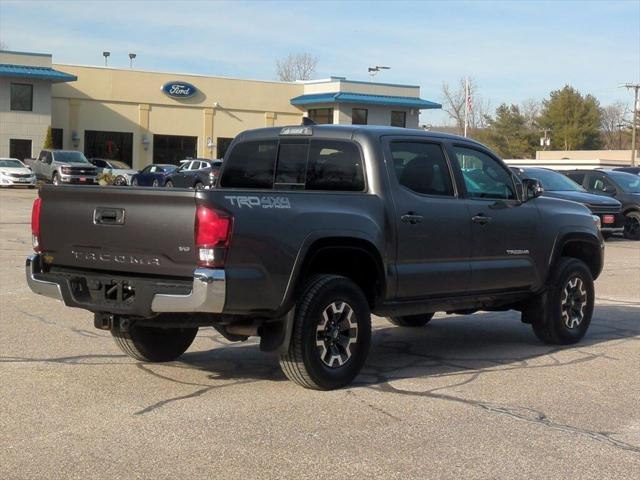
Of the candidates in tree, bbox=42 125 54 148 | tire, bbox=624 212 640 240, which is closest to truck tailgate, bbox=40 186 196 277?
tire, bbox=624 212 640 240

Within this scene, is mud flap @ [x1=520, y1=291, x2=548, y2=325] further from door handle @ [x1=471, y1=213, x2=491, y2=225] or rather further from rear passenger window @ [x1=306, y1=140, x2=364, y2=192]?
rear passenger window @ [x1=306, y1=140, x2=364, y2=192]

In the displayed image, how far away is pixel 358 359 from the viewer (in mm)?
7168

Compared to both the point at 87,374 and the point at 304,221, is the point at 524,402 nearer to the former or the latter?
the point at 304,221

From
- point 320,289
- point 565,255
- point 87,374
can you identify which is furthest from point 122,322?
point 565,255

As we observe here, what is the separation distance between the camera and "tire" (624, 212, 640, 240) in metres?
24.0

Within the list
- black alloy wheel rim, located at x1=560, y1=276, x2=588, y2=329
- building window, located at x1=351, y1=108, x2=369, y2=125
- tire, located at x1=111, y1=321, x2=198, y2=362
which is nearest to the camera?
tire, located at x1=111, y1=321, x2=198, y2=362

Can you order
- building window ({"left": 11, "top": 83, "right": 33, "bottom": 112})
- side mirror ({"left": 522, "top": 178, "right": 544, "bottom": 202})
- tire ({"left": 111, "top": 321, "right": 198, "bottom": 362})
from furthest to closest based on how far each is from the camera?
building window ({"left": 11, "top": 83, "right": 33, "bottom": 112}), side mirror ({"left": 522, "top": 178, "right": 544, "bottom": 202}), tire ({"left": 111, "top": 321, "right": 198, "bottom": 362})

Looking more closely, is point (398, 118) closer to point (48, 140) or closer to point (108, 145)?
point (108, 145)

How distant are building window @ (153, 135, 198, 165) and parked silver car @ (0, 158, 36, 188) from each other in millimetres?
13572

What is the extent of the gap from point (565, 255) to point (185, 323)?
4.74m

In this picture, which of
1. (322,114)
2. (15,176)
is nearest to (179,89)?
(322,114)

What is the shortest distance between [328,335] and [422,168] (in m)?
1.86

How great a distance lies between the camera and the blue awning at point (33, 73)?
47.8m

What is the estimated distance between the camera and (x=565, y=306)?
363 inches
